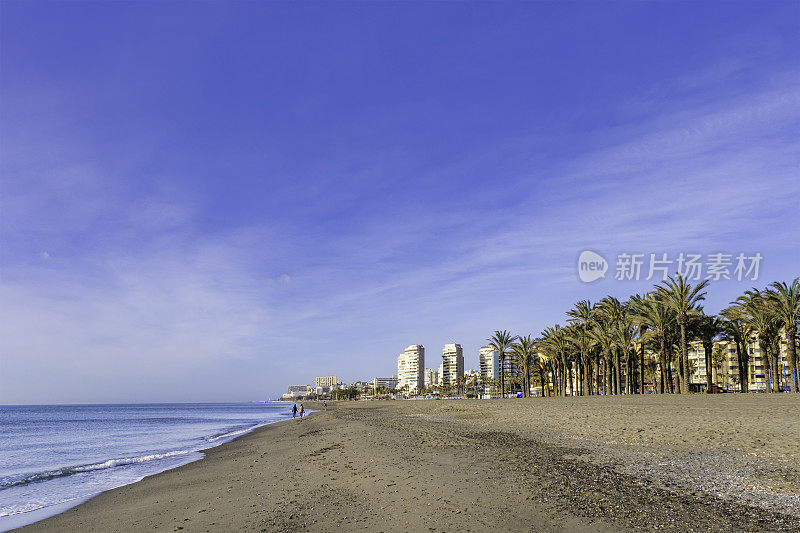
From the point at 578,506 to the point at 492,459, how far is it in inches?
242

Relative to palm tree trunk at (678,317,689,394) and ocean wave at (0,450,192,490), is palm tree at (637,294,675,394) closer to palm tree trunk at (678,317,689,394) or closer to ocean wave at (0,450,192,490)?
palm tree trunk at (678,317,689,394)

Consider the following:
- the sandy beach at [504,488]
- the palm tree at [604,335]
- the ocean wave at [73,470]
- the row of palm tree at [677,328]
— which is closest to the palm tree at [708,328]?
the row of palm tree at [677,328]

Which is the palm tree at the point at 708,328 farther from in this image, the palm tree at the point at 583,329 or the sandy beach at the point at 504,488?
the sandy beach at the point at 504,488

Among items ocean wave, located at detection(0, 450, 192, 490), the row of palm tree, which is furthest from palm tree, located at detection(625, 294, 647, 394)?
ocean wave, located at detection(0, 450, 192, 490)

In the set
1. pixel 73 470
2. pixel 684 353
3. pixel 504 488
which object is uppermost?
pixel 684 353

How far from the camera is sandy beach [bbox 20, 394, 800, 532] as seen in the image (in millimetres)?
8820

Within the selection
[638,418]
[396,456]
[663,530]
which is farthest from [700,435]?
[663,530]

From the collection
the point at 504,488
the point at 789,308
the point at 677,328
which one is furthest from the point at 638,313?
the point at 504,488

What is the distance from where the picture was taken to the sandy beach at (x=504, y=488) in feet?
28.9

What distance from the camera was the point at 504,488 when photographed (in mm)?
11031

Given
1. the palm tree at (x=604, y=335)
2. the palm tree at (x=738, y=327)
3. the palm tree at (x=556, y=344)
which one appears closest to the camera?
the palm tree at (x=738, y=327)

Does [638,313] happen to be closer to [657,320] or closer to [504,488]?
[657,320]

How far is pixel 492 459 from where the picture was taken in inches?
597

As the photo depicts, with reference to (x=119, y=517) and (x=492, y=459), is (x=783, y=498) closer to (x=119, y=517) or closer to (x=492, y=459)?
(x=492, y=459)
